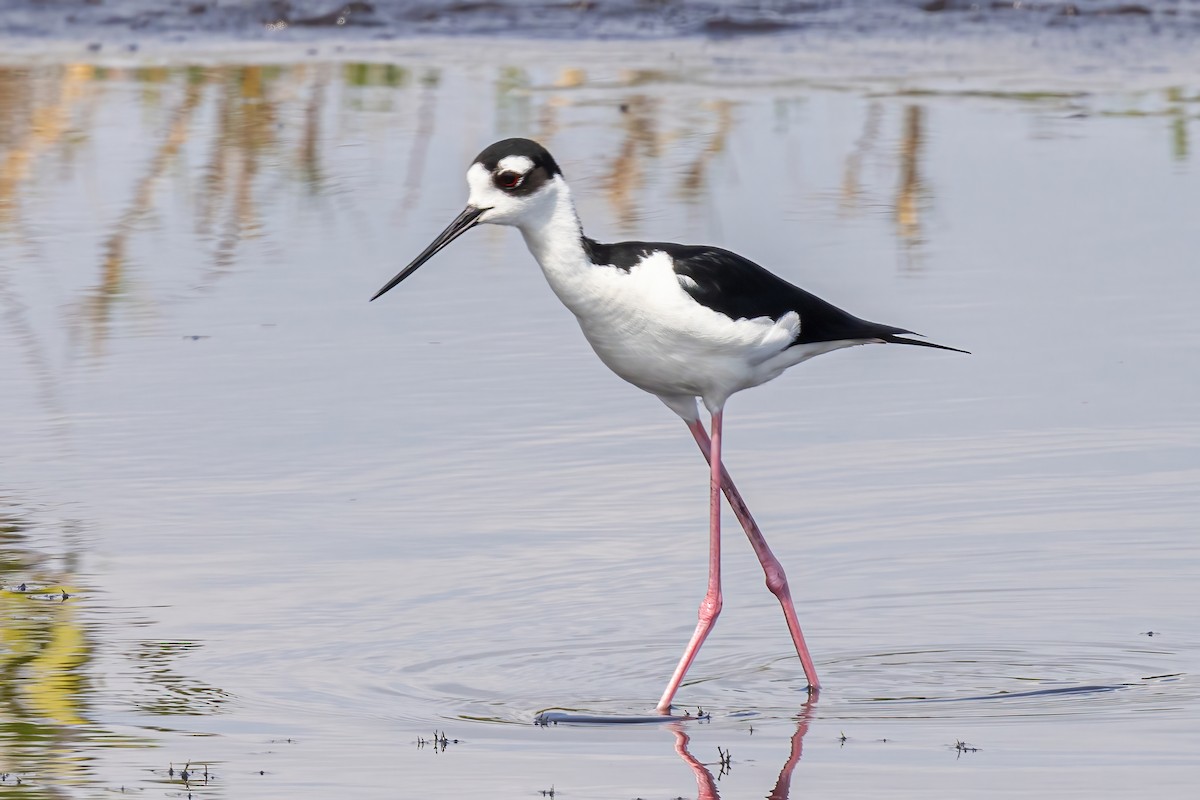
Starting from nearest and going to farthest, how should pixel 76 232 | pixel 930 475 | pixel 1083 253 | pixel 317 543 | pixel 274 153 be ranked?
pixel 317 543 → pixel 930 475 → pixel 1083 253 → pixel 76 232 → pixel 274 153

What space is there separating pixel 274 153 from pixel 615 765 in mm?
6283

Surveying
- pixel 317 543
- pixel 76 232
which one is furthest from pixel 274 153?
pixel 317 543

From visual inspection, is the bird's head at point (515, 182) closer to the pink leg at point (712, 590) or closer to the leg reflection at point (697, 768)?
the pink leg at point (712, 590)

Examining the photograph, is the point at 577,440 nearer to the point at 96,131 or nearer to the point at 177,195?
the point at 177,195

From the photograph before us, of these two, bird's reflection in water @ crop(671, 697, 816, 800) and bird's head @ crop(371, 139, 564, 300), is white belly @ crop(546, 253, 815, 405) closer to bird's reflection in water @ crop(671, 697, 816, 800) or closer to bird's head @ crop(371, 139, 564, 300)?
bird's head @ crop(371, 139, 564, 300)

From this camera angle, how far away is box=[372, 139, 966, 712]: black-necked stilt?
507cm

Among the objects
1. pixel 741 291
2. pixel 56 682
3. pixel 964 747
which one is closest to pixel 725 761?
pixel 964 747

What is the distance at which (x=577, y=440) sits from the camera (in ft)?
21.7

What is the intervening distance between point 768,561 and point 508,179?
1.12 meters

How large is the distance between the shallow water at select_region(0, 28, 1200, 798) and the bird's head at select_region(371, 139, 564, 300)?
0.95 metres

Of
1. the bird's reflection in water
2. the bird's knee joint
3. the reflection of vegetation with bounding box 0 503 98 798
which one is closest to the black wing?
the bird's knee joint

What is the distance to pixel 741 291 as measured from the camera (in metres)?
5.19

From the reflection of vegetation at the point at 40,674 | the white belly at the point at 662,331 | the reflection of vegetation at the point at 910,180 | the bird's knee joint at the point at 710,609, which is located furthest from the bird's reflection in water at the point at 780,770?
the reflection of vegetation at the point at 910,180

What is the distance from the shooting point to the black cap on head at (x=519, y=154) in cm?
505
